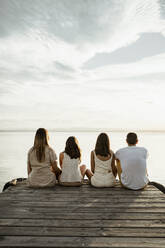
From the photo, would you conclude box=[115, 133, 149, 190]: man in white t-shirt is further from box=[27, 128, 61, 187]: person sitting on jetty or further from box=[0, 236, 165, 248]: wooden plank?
box=[0, 236, 165, 248]: wooden plank

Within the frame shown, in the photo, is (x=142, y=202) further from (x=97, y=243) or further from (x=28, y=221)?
(x=28, y=221)

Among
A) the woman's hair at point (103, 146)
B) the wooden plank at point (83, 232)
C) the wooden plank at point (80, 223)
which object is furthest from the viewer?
the woman's hair at point (103, 146)

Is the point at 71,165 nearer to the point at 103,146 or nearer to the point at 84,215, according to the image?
the point at 103,146

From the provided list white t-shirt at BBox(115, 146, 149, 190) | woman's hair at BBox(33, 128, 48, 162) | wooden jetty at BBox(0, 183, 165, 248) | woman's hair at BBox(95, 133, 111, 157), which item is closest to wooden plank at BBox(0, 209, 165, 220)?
wooden jetty at BBox(0, 183, 165, 248)

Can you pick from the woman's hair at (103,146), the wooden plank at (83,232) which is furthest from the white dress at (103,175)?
the wooden plank at (83,232)

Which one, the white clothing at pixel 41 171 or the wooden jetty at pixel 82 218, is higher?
the white clothing at pixel 41 171

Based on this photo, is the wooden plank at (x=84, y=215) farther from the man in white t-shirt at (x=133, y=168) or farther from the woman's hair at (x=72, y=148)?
the woman's hair at (x=72, y=148)

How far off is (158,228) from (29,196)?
2.51 meters

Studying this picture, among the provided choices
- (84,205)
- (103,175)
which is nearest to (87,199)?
(84,205)

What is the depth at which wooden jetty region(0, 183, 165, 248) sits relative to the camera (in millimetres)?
2641

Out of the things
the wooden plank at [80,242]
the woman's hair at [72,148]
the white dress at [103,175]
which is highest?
the woman's hair at [72,148]

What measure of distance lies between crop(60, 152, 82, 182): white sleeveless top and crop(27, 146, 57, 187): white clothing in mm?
281

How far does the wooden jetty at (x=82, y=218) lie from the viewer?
264cm

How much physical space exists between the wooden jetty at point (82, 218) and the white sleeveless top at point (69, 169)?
0.47m
